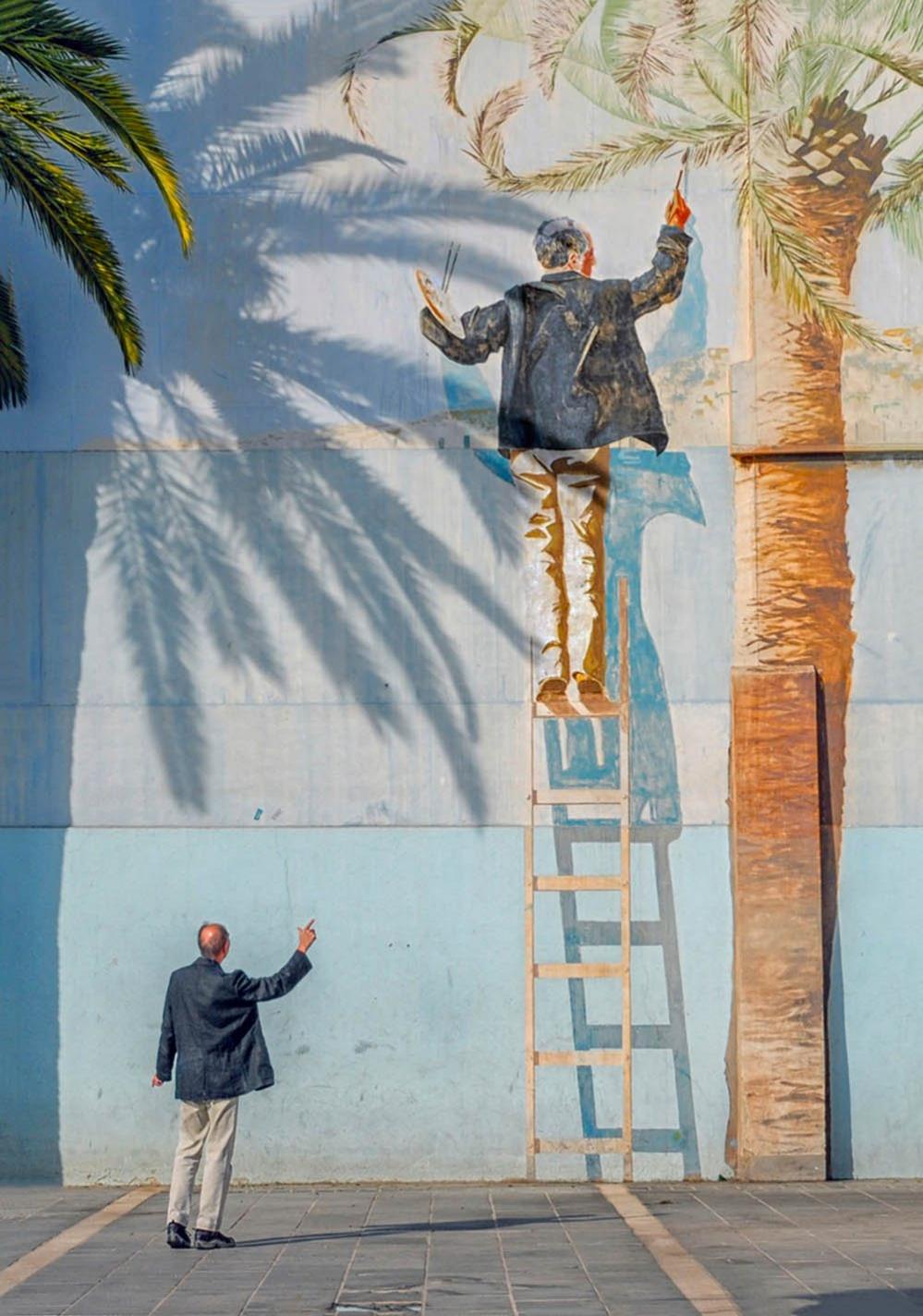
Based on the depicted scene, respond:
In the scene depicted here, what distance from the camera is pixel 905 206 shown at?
50.2ft

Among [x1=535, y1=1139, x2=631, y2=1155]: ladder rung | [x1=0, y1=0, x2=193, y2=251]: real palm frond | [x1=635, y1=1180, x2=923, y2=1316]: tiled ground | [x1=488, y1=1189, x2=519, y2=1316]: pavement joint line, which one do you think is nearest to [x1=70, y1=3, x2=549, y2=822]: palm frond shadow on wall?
[x1=0, y1=0, x2=193, y2=251]: real palm frond

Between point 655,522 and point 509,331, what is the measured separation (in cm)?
175

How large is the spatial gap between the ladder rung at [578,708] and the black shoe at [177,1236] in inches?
185

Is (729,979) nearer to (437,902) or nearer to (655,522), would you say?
(437,902)

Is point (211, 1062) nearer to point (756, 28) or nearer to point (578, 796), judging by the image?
point (578, 796)

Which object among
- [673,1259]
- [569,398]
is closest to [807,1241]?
[673,1259]

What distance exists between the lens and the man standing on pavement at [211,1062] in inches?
470

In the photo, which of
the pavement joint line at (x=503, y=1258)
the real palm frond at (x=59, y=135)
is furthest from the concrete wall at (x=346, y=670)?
the real palm frond at (x=59, y=135)

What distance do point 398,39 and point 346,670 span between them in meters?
4.66

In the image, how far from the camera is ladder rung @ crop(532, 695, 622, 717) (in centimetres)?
1505

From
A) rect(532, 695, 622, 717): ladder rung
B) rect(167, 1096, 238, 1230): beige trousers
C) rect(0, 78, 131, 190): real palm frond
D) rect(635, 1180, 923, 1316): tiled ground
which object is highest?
rect(0, 78, 131, 190): real palm frond

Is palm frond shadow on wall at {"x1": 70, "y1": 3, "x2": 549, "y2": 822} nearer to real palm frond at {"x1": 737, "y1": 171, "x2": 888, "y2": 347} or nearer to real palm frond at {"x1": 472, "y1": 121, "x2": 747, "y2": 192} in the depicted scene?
real palm frond at {"x1": 472, "y1": 121, "x2": 747, "y2": 192}

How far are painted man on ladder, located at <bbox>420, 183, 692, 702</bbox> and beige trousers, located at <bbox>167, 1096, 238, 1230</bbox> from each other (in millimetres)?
4303

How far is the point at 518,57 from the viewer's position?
1540cm
